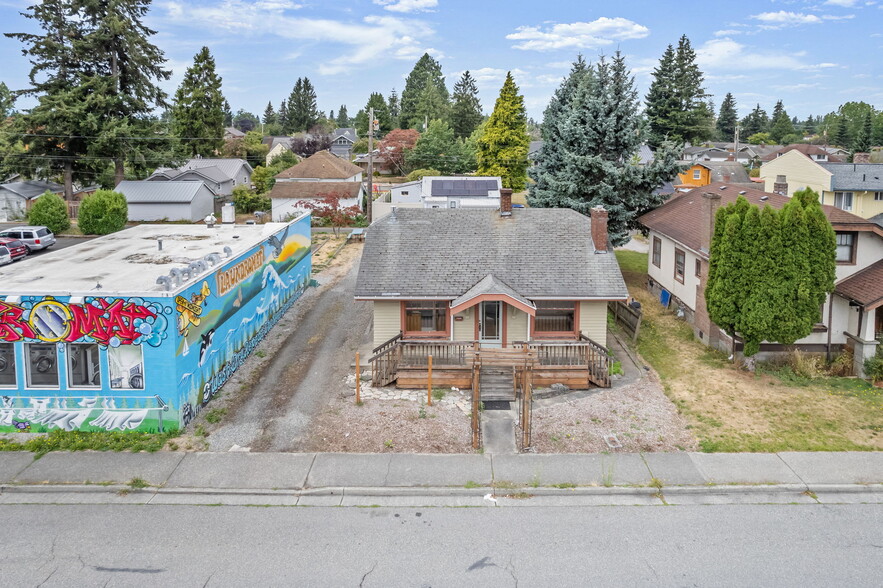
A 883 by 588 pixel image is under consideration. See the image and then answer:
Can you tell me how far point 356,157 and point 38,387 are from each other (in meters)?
73.4

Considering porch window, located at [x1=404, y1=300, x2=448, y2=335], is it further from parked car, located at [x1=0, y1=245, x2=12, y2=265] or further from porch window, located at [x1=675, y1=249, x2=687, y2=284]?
parked car, located at [x1=0, y1=245, x2=12, y2=265]

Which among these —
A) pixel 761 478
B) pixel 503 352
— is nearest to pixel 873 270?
pixel 761 478

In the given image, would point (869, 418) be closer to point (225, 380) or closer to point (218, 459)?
point (218, 459)

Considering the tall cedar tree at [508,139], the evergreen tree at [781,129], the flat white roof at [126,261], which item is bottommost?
the flat white roof at [126,261]

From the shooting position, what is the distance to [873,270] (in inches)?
848

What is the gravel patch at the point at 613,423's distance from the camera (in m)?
15.6

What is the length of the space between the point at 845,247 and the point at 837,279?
Answer: 44.4 inches

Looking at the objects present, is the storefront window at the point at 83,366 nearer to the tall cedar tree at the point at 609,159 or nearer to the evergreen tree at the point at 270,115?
the tall cedar tree at the point at 609,159

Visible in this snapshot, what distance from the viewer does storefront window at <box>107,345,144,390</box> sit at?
15.6 m

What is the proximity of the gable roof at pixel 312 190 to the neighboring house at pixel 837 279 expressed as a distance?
28098 millimetres

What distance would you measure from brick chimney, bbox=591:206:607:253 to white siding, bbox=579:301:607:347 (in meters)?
1.99

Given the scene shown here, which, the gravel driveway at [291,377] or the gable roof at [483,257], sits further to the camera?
the gable roof at [483,257]

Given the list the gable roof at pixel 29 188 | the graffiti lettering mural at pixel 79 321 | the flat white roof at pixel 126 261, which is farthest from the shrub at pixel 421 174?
the graffiti lettering mural at pixel 79 321

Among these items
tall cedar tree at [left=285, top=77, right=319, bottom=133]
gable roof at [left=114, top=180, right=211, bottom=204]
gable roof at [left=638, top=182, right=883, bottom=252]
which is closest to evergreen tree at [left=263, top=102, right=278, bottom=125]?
tall cedar tree at [left=285, top=77, right=319, bottom=133]
